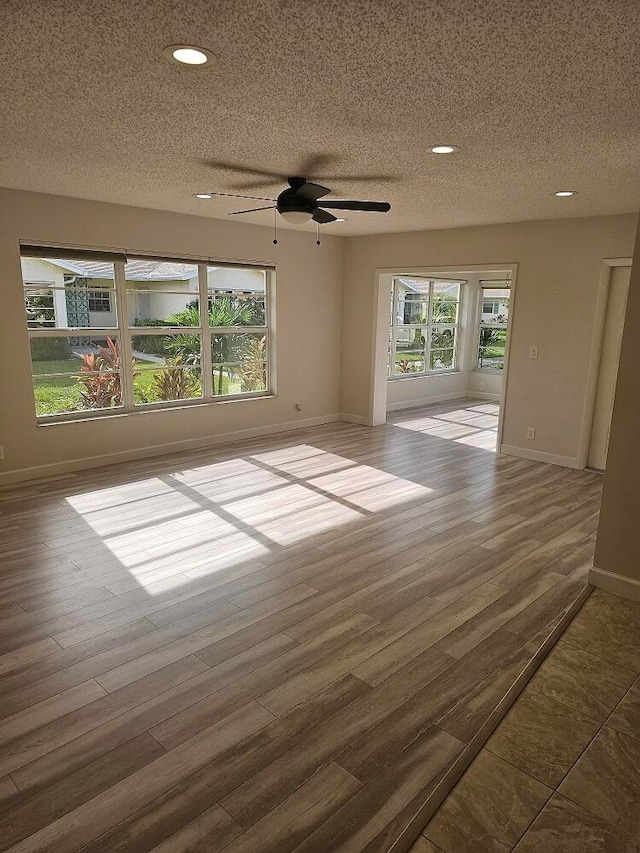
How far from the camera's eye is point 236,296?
255 inches

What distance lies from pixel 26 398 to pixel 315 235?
3.96m

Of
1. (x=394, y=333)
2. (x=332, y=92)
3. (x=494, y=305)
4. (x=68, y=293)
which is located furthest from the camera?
(x=494, y=305)

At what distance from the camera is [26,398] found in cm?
496

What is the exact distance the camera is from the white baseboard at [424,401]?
890 centimetres

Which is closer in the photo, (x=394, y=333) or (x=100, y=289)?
(x=100, y=289)

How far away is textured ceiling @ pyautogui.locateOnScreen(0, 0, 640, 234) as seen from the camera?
172 cm

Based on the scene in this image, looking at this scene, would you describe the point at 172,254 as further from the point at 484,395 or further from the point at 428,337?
the point at 484,395

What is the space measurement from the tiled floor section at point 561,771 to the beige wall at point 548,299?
3.53 metres

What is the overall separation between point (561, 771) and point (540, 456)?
4404 millimetres

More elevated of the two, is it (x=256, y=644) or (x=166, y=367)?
(x=166, y=367)

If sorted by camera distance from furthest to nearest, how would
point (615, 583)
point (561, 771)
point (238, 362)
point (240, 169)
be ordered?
point (238, 362) → point (240, 169) → point (615, 583) → point (561, 771)

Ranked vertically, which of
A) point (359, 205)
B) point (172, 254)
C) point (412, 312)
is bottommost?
point (412, 312)

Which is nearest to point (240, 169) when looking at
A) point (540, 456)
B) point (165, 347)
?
point (165, 347)

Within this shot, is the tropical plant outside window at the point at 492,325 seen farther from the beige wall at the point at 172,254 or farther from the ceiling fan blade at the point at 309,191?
the ceiling fan blade at the point at 309,191
